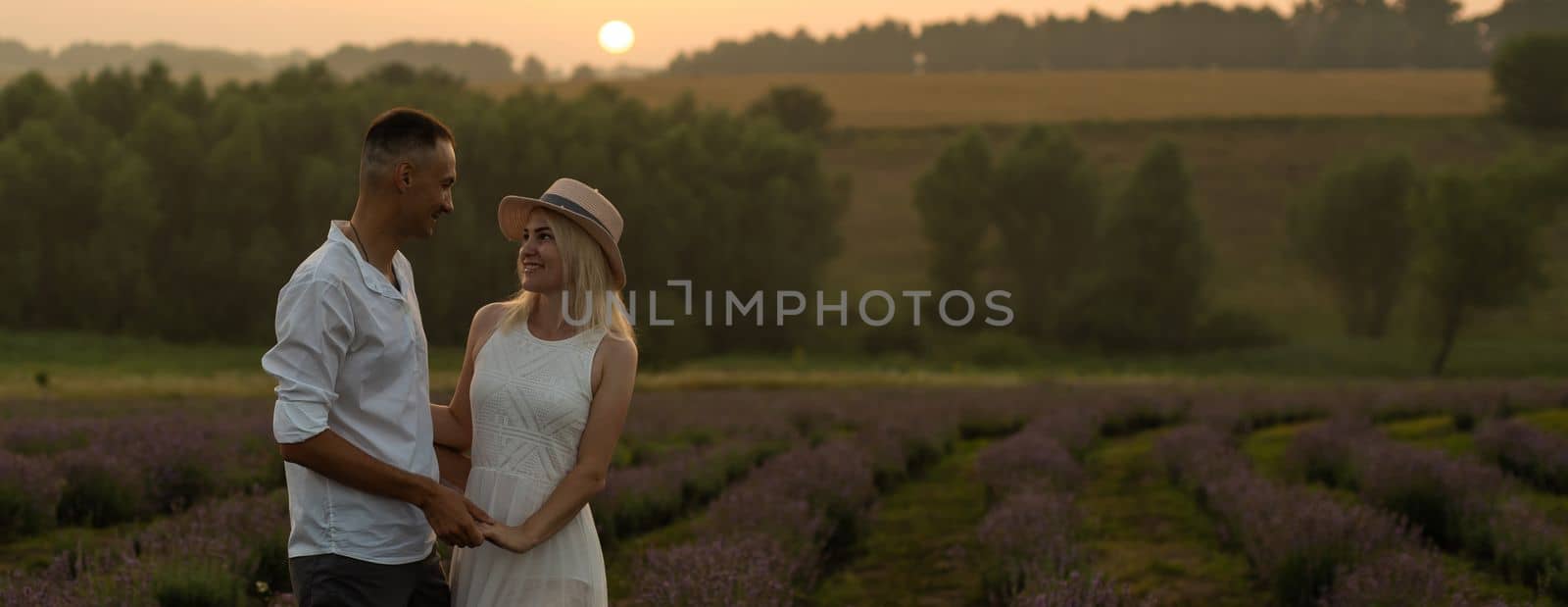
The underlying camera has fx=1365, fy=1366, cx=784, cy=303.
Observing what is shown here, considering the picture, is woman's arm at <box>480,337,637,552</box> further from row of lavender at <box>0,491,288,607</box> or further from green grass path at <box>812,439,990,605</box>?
green grass path at <box>812,439,990,605</box>

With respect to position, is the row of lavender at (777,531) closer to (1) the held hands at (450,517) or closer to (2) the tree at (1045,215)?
(1) the held hands at (450,517)

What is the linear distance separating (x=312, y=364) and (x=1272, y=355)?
48.9 metres

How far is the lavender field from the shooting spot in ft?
18.2

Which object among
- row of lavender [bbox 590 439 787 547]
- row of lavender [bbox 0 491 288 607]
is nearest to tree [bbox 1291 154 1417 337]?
row of lavender [bbox 590 439 787 547]

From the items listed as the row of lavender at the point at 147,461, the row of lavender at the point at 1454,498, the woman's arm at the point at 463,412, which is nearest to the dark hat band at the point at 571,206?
the woman's arm at the point at 463,412

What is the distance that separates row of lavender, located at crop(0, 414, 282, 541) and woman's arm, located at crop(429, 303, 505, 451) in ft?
13.1

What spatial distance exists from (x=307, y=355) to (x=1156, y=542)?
641 cm

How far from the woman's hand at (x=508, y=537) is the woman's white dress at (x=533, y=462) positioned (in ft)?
0.30

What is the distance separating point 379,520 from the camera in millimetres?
3016

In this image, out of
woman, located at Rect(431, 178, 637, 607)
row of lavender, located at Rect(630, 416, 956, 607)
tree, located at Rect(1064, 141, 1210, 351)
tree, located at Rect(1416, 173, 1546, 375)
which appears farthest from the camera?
tree, located at Rect(1064, 141, 1210, 351)

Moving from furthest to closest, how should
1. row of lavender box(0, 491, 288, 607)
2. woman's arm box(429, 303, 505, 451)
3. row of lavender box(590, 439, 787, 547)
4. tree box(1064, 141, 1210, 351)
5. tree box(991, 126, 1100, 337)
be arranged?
tree box(991, 126, 1100, 337), tree box(1064, 141, 1210, 351), row of lavender box(590, 439, 787, 547), row of lavender box(0, 491, 288, 607), woman's arm box(429, 303, 505, 451)

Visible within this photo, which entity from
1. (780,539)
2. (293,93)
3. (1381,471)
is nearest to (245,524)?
(780,539)

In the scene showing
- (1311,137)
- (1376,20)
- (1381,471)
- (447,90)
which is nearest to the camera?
(1381,471)

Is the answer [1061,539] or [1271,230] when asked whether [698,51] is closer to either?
[1271,230]
